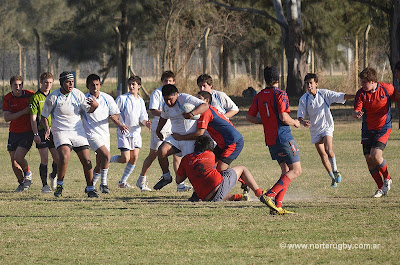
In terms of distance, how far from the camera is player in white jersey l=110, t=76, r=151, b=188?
12352mm

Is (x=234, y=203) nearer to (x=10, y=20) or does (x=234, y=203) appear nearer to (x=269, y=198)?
(x=269, y=198)

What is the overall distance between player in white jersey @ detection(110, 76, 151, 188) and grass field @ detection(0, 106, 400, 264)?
461 millimetres

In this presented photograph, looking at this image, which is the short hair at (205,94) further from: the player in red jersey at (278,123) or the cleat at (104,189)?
the cleat at (104,189)

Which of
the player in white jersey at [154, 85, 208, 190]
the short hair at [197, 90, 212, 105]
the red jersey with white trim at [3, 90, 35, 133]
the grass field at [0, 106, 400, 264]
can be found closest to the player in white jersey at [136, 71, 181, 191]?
the grass field at [0, 106, 400, 264]

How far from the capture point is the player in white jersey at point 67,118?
10.6 meters

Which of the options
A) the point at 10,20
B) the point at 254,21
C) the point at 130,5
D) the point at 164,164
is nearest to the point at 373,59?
the point at 254,21

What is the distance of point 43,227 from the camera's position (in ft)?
27.4

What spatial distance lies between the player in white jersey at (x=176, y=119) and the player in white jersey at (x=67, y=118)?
1.09m

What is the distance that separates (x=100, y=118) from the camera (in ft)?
37.4

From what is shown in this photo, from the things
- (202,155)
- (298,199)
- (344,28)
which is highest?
(344,28)

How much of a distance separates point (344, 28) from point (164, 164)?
33.1m

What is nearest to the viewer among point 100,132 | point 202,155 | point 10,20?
point 202,155

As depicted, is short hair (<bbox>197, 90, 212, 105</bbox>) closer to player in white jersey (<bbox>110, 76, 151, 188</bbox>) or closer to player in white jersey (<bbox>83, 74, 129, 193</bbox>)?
player in white jersey (<bbox>83, 74, 129, 193</bbox>)

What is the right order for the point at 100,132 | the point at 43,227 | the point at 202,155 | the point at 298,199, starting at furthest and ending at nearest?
the point at 100,132 < the point at 298,199 < the point at 202,155 < the point at 43,227
